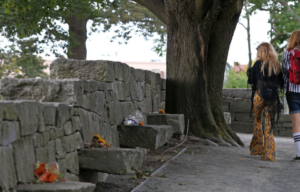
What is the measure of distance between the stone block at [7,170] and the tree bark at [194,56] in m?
5.22

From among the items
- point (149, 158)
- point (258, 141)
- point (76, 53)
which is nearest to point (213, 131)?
point (258, 141)

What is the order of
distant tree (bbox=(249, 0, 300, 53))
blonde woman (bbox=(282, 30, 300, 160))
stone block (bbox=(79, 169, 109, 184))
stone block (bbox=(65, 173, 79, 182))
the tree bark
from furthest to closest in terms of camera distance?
distant tree (bbox=(249, 0, 300, 53)), the tree bark, blonde woman (bbox=(282, 30, 300, 160)), stone block (bbox=(79, 169, 109, 184)), stone block (bbox=(65, 173, 79, 182))

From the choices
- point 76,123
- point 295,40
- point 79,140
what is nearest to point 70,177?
point 79,140

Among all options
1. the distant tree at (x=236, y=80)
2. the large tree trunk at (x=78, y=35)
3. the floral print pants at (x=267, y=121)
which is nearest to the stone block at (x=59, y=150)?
the floral print pants at (x=267, y=121)

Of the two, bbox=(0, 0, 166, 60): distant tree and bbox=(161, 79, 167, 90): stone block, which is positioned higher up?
bbox=(0, 0, 166, 60): distant tree

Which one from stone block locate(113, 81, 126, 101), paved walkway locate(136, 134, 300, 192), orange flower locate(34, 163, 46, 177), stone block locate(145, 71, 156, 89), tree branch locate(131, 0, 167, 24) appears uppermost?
tree branch locate(131, 0, 167, 24)

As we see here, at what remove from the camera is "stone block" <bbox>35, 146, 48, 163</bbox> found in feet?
9.71

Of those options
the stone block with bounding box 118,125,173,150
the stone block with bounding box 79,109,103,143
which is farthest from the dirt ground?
the stone block with bounding box 79,109,103,143

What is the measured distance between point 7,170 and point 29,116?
0.45 metres

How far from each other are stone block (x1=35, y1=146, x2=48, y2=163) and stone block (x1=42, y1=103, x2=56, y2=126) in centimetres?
22

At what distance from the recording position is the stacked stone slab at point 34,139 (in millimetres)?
2475

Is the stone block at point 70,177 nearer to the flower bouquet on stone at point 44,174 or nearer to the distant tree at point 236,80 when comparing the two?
the flower bouquet on stone at point 44,174

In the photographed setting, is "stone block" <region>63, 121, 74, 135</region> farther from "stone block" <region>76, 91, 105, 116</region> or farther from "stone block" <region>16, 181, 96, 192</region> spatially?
"stone block" <region>16, 181, 96, 192</region>

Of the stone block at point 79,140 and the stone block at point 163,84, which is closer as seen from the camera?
the stone block at point 79,140
